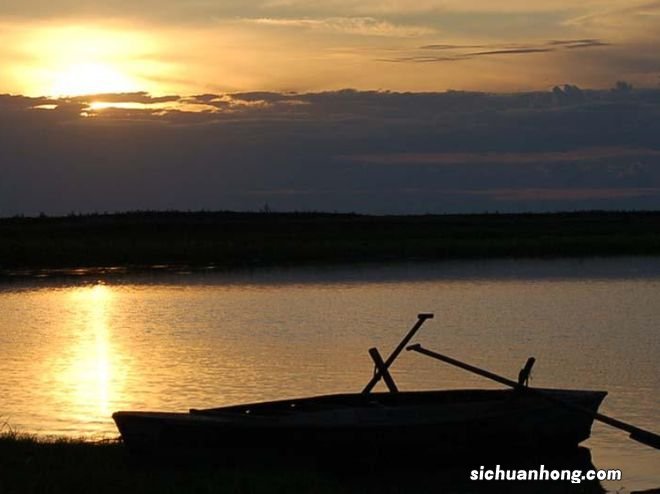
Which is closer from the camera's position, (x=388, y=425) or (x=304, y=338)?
(x=388, y=425)

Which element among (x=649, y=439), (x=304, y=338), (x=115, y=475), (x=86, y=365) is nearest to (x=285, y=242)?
(x=304, y=338)

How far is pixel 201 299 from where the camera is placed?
113ft

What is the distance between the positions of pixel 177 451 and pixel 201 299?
22.3 metres

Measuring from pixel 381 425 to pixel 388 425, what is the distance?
79 mm

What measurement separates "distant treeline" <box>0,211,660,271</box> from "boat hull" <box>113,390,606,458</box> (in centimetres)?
3439

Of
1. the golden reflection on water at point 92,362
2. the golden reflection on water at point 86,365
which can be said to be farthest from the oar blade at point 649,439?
the golden reflection on water at point 92,362

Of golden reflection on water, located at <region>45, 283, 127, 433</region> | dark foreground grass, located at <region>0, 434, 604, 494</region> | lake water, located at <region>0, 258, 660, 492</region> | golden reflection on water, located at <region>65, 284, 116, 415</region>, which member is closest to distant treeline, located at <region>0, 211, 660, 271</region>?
lake water, located at <region>0, 258, 660, 492</region>

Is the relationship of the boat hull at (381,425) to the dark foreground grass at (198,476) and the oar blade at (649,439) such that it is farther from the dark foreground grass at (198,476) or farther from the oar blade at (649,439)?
the oar blade at (649,439)

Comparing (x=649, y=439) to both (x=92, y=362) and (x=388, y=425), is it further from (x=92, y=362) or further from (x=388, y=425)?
(x=92, y=362)

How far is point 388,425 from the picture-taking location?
512 inches

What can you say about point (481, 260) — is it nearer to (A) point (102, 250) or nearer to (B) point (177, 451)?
(A) point (102, 250)

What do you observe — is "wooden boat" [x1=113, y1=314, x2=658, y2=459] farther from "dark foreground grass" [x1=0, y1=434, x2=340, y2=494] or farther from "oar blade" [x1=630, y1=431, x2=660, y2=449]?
"dark foreground grass" [x1=0, y1=434, x2=340, y2=494]

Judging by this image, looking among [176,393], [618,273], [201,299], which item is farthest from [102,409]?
[618,273]

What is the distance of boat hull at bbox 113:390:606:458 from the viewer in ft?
40.6
